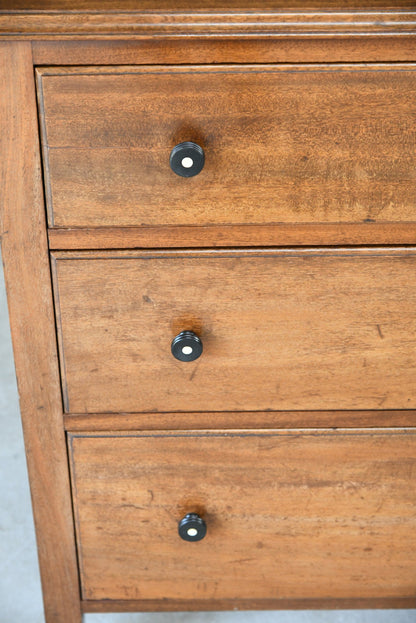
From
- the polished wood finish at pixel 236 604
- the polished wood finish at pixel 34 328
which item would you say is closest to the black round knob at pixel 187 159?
the polished wood finish at pixel 34 328

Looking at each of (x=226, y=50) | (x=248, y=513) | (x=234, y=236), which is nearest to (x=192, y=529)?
(x=248, y=513)

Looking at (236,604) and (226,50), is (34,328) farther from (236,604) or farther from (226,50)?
(236,604)

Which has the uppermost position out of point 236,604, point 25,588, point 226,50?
point 226,50

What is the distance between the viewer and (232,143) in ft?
2.15

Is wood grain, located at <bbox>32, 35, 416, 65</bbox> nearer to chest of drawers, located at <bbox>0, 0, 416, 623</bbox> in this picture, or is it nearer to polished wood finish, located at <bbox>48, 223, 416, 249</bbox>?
chest of drawers, located at <bbox>0, 0, 416, 623</bbox>

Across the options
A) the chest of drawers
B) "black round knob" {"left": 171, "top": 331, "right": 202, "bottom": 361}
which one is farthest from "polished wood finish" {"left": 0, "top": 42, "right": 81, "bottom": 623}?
"black round knob" {"left": 171, "top": 331, "right": 202, "bottom": 361}

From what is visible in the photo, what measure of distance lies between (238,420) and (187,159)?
0.32 meters

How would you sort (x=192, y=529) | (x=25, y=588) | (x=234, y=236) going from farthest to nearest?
(x=25, y=588) < (x=192, y=529) < (x=234, y=236)

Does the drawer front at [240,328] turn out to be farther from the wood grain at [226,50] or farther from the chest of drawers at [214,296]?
the wood grain at [226,50]

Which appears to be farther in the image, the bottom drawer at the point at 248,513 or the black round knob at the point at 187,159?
the bottom drawer at the point at 248,513

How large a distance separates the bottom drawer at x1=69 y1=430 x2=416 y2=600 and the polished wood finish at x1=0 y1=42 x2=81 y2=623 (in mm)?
24

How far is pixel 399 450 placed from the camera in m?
0.81

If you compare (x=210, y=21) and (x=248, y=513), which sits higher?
(x=210, y=21)

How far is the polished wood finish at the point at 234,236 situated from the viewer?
27.3 inches
